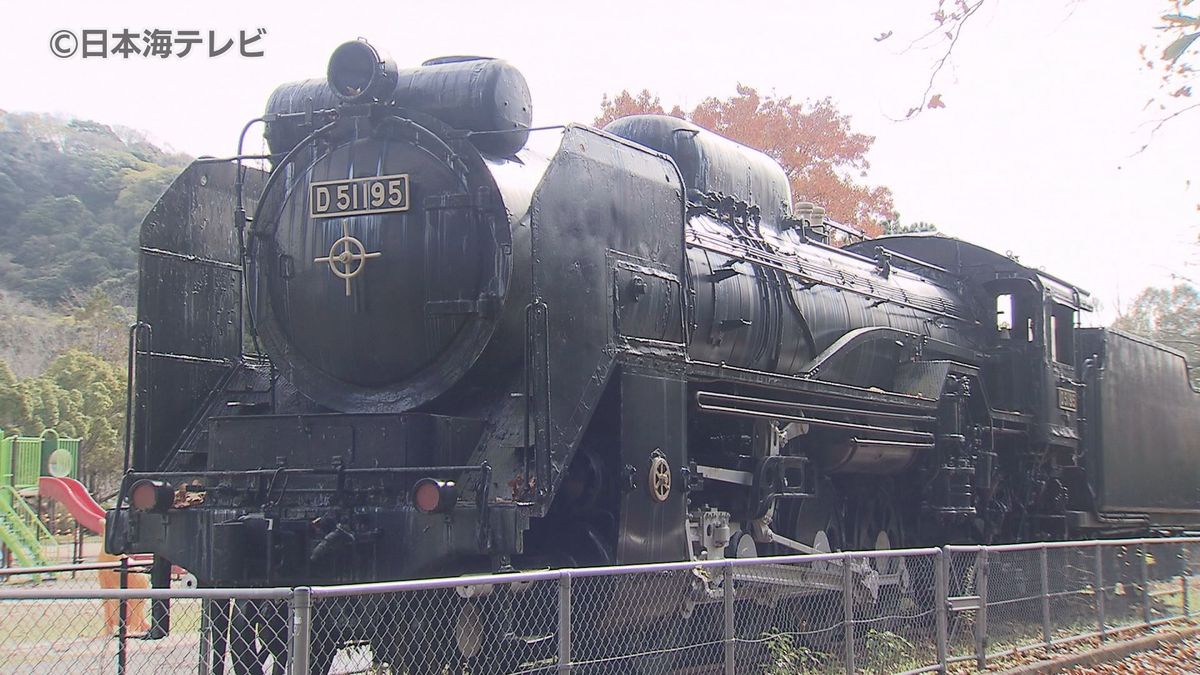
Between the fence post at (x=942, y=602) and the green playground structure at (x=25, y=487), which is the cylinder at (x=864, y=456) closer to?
the fence post at (x=942, y=602)

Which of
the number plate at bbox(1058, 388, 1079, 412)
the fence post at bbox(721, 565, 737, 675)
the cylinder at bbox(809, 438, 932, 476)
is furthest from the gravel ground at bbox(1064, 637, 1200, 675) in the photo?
the fence post at bbox(721, 565, 737, 675)

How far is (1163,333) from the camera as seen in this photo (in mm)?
44969

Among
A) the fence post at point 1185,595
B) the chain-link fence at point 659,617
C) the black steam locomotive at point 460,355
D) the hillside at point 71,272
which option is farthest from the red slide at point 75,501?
the fence post at point 1185,595

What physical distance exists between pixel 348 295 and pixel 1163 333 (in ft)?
145

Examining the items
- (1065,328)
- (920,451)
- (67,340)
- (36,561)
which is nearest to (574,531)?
(920,451)

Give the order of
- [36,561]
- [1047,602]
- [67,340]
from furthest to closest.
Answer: [67,340], [36,561], [1047,602]

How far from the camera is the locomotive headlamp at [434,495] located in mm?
5977

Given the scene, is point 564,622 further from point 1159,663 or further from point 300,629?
point 1159,663

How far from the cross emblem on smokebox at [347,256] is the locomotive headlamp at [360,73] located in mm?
765

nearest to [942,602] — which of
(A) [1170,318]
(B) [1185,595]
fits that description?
(B) [1185,595]

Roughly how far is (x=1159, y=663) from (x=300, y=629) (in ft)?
29.0

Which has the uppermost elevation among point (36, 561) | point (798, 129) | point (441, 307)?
point (798, 129)

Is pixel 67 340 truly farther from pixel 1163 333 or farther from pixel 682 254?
pixel 682 254

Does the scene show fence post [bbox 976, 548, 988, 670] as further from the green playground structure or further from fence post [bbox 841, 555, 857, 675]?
the green playground structure
